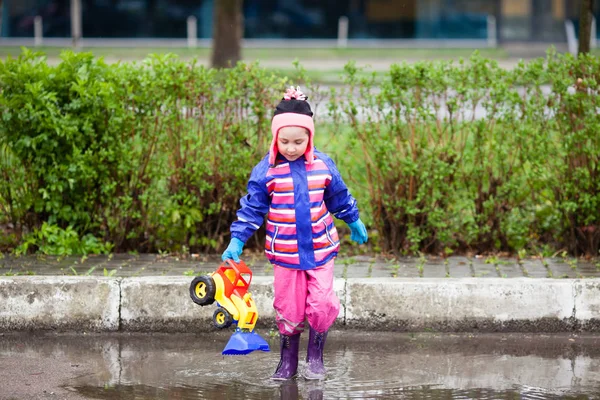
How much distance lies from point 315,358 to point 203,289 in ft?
2.38

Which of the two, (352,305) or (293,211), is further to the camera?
(352,305)

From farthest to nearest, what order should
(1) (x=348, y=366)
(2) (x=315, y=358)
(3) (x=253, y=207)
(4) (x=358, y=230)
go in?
(1) (x=348, y=366), (4) (x=358, y=230), (2) (x=315, y=358), (3) (x=253, y=207)

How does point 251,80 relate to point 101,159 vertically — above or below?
above

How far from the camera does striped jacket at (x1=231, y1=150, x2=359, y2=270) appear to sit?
4836 mm

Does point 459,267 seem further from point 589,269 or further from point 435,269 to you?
point 589,269

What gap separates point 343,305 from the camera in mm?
5926

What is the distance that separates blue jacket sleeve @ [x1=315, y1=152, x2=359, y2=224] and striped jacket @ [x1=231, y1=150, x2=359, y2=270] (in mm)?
11

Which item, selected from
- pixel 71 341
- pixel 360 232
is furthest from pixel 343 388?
pixel 71 341

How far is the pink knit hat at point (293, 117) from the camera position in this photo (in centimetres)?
480

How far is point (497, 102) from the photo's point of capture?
684cm

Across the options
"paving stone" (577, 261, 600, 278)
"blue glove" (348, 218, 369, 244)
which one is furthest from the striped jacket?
"paving stone" (577, 261, 600, 278)

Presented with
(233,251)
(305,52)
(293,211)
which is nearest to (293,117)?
(293,211)

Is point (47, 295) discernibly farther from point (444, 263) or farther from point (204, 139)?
point (444, 263)

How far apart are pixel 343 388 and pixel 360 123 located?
262cm
